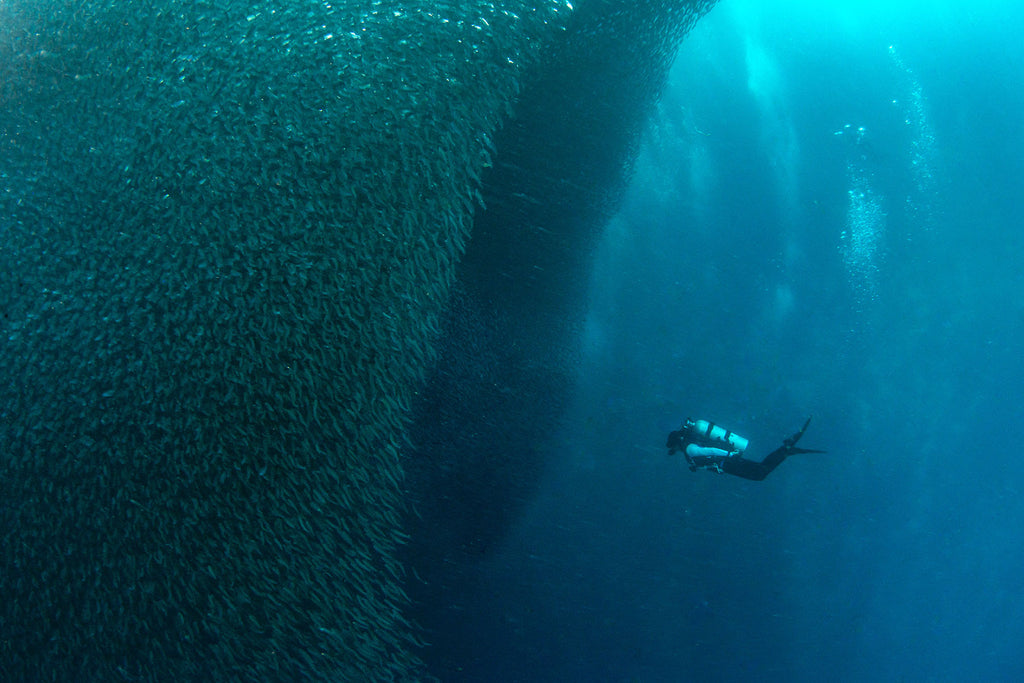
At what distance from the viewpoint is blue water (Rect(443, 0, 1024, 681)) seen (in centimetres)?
412

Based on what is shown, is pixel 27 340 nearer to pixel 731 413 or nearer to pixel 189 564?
pixel 189 564

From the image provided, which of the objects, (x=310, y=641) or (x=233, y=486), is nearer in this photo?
(x=233, y=486)

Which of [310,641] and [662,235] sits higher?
[662,235]

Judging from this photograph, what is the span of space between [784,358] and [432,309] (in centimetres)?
487

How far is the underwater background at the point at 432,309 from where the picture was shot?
202 centimetres

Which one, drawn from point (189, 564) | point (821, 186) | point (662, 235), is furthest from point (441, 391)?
point (821, 186)

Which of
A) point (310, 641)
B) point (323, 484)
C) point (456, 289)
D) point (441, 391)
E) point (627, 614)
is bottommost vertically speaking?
point (627, 614)

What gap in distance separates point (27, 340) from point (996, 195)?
9.46 metres

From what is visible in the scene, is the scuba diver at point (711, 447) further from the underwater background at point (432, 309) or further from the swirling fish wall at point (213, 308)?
the swirling fish wall at point (213, 308)

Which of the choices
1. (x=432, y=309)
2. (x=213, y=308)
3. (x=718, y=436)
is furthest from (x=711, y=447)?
(x=213, y=308)

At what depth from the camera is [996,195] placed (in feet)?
21.9

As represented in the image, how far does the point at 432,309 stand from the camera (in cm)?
248

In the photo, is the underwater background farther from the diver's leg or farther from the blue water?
the diver's leg

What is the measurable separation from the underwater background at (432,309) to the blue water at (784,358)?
0.04 meters
